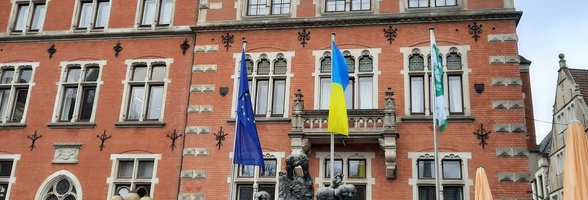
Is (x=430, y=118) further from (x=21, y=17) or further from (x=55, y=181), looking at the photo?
(x=21, y=17)

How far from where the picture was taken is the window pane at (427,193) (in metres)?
15.4

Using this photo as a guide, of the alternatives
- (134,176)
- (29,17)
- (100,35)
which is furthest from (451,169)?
(29,17)

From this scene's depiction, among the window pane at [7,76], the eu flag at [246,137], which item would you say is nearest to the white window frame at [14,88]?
the window pane at [7,76]

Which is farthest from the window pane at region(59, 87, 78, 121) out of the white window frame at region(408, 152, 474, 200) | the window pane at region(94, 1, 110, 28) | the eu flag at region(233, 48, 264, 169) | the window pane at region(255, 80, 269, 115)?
the white window frame at region(408, 152, 474, 200)

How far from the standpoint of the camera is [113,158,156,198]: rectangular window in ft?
55.4

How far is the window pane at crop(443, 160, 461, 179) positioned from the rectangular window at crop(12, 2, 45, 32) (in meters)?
14.3

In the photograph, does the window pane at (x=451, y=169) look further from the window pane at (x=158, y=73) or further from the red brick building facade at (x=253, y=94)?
the window pane at (x=158, y=73)

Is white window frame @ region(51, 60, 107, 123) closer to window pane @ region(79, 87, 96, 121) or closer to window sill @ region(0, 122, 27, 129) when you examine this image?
window pane @ region(79, 87, 96, 121)

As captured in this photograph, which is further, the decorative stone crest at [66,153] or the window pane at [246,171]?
the decorative stone crest at [66,153]

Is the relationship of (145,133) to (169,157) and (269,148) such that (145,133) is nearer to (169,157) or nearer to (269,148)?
(169,157)

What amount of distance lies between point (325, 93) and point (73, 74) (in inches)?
335

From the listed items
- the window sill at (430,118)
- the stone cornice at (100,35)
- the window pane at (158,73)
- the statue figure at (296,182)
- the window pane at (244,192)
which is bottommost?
the statue figure at (296,182)

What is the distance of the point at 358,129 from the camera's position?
50.6 feet

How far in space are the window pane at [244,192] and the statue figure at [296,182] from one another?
8755mm
